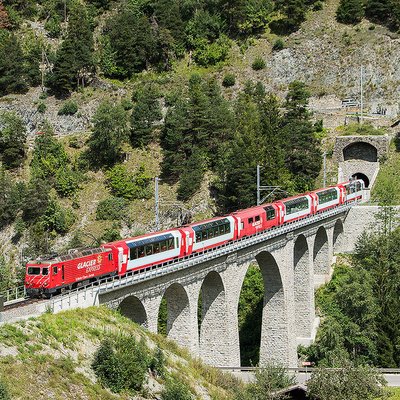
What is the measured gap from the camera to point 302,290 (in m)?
70.5

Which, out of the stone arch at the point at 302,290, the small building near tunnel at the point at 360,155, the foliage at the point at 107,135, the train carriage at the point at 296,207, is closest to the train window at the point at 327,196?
the train carriage at the point at 296,207

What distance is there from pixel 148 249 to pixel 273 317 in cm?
2016

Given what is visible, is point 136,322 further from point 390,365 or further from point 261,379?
point 390,365

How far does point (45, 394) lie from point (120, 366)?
186 inches

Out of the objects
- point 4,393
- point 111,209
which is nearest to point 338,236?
point 111,209

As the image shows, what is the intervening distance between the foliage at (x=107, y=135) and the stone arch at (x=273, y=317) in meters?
34.8

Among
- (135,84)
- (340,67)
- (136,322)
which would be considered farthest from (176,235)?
(340,67)

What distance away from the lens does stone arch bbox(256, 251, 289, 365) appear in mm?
62906

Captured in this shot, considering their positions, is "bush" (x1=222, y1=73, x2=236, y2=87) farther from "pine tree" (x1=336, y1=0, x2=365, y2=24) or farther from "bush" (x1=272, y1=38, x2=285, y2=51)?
"pine tree" (x1=336, y1=0, x2=365, y2=24)

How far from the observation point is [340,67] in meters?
115

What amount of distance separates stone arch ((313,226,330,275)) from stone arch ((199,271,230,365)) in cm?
2574

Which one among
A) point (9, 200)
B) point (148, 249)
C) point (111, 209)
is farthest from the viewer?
point (111, 209)

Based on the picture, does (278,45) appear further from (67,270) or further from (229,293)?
(67,270)

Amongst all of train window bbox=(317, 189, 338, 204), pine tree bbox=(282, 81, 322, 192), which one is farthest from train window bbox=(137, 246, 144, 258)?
pine tree bbox=(282, 81, 322, 192)
